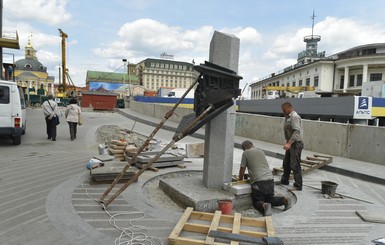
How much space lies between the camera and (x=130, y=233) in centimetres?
375

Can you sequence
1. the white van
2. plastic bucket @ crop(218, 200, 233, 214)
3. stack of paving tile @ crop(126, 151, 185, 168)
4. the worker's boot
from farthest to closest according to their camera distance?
the white van, stack of paving tile @ crop(126, 151, 185, 168), the worker's boot, plastic bucket @ crop(218, 200, 233, 214)

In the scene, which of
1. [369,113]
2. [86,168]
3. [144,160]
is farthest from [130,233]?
[369,113]

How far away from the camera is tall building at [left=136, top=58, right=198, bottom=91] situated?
140250 millimetres

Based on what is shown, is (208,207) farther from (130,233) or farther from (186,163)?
(186,163)

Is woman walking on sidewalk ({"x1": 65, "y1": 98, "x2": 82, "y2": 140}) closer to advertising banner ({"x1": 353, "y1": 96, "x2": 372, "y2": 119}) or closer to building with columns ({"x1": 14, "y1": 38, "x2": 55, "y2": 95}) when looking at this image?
advertising banner ({"x1": 353, "y1": 96, "x2": 372, "y2": 119})

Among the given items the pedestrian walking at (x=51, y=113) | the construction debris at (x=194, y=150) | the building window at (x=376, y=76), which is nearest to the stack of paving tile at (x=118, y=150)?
the construction debris at (x=194, y=150)

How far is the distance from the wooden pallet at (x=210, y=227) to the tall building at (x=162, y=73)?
13274cm

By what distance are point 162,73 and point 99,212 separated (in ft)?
469

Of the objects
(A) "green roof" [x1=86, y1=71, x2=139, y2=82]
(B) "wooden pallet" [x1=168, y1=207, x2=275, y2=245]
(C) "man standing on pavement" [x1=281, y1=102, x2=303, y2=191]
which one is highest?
(A) "green roof" [x1=86, y1=71, x2=139, y2=82]

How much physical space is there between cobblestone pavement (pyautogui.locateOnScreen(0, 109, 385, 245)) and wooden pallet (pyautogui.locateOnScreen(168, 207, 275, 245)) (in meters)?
0.21

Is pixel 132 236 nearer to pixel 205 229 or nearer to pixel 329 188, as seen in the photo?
pixel 205 229

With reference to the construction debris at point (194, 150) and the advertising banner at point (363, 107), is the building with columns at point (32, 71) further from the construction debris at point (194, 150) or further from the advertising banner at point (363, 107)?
the construction debris at point (194, 150)

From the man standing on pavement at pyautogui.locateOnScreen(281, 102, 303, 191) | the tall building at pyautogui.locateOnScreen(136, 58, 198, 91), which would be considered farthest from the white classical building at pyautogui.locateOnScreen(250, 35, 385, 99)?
the tall building at pyautogui.locateOnScreen(136, 58, 198, 91)

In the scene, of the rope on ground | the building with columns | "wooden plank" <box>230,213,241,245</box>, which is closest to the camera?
"wooden plank" <box>230,213,241,245</box>
